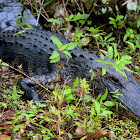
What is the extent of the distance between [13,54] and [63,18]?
1.70m

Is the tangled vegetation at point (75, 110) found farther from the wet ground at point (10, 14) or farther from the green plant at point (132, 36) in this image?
the wet ground at point (10, 14)

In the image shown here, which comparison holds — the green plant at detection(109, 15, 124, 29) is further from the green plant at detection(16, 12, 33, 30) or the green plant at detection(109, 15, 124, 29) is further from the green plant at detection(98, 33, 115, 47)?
the green plant at detection(16, 12, 33, 30)

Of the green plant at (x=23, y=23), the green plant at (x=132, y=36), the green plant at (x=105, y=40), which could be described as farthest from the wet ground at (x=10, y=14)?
the green plant at (x=132, y=36)

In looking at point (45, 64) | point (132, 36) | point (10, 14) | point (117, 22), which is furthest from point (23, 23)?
point (132, 36)

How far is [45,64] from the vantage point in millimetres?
3660

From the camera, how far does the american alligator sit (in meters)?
3.07

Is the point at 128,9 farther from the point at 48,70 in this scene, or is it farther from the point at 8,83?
the point at 8,83

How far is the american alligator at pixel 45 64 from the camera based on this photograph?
307 centimetres

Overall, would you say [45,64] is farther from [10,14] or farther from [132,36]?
[132,36]

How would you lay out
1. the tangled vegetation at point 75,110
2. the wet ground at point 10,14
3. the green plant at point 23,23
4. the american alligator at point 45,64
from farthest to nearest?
the wet ground at point 10,14, the green plant at point 23,23, the american alligator at point 45,64, the tangled vegetation at point 75,110

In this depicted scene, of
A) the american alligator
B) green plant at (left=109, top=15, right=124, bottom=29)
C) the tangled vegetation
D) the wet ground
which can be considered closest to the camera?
the tangled vegetation

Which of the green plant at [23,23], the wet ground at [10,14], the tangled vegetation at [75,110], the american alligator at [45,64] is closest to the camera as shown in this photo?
the tangled vegetation at [75,110]

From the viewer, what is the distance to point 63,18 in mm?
4863

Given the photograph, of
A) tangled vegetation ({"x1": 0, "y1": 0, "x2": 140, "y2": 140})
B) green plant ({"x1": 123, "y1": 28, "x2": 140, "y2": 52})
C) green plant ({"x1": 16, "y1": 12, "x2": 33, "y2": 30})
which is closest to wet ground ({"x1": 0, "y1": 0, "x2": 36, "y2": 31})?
green plant ({"x1": 16, "y1": 12, "x2": 33, "y2": 30})
